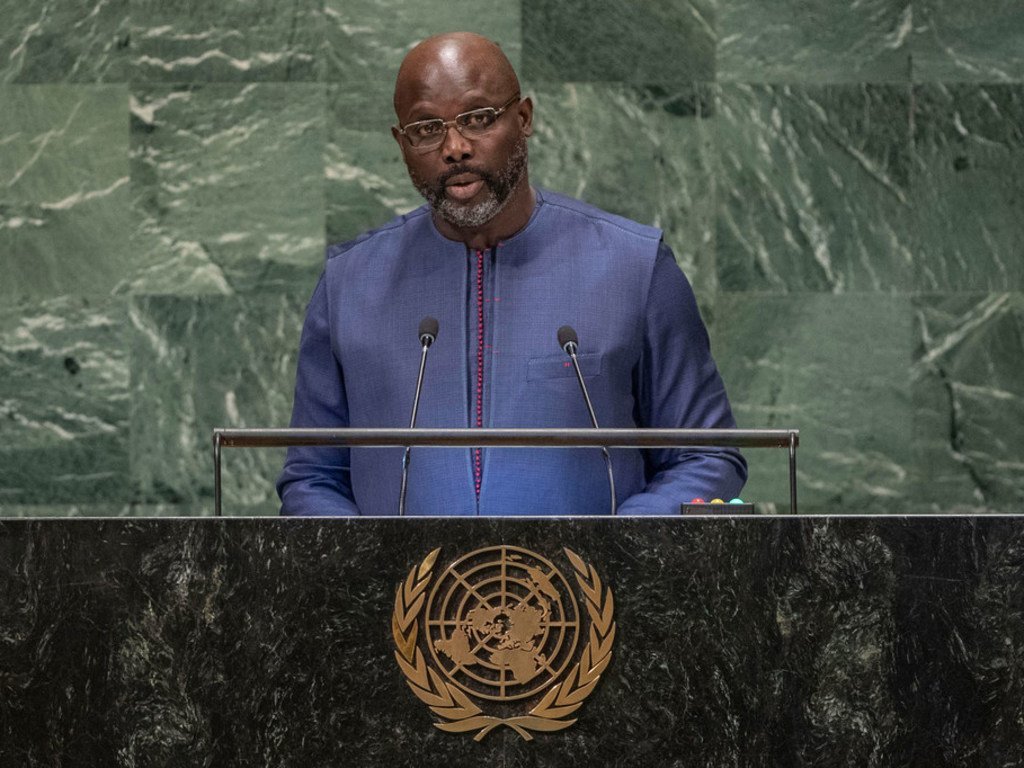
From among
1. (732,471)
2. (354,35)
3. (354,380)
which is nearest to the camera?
(732,471)

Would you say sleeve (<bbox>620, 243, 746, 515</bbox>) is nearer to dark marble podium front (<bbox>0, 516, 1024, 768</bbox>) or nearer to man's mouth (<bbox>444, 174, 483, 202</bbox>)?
man's mouth (<bbox>444, 174, 483, 202</bbox>)

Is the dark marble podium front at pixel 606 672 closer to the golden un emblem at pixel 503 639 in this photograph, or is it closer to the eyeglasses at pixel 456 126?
the golden un emblem at pixel 503 639

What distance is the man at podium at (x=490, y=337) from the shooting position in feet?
12.5

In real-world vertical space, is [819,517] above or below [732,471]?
below

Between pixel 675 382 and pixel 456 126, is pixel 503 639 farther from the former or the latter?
pixel 456 126

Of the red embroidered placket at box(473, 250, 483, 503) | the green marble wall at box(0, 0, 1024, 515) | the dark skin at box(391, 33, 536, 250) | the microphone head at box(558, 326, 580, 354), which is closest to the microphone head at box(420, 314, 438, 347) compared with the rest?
the microphone head at box(558, 326, 580, 354)

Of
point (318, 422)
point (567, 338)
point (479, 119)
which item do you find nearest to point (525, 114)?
point (479, 119)

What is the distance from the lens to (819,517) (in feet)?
8.81

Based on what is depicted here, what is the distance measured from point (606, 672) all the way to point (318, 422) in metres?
1.47

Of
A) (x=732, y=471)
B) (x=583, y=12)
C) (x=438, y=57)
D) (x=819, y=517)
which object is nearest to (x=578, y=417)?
(x=732, y=471)

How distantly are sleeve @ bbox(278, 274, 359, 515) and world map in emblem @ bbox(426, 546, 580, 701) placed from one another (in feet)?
3.32

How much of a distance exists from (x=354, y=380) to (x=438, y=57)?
752mm

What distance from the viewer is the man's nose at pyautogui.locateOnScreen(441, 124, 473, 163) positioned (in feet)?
12.6

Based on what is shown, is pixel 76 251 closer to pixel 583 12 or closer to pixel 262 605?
pixel 583 12
